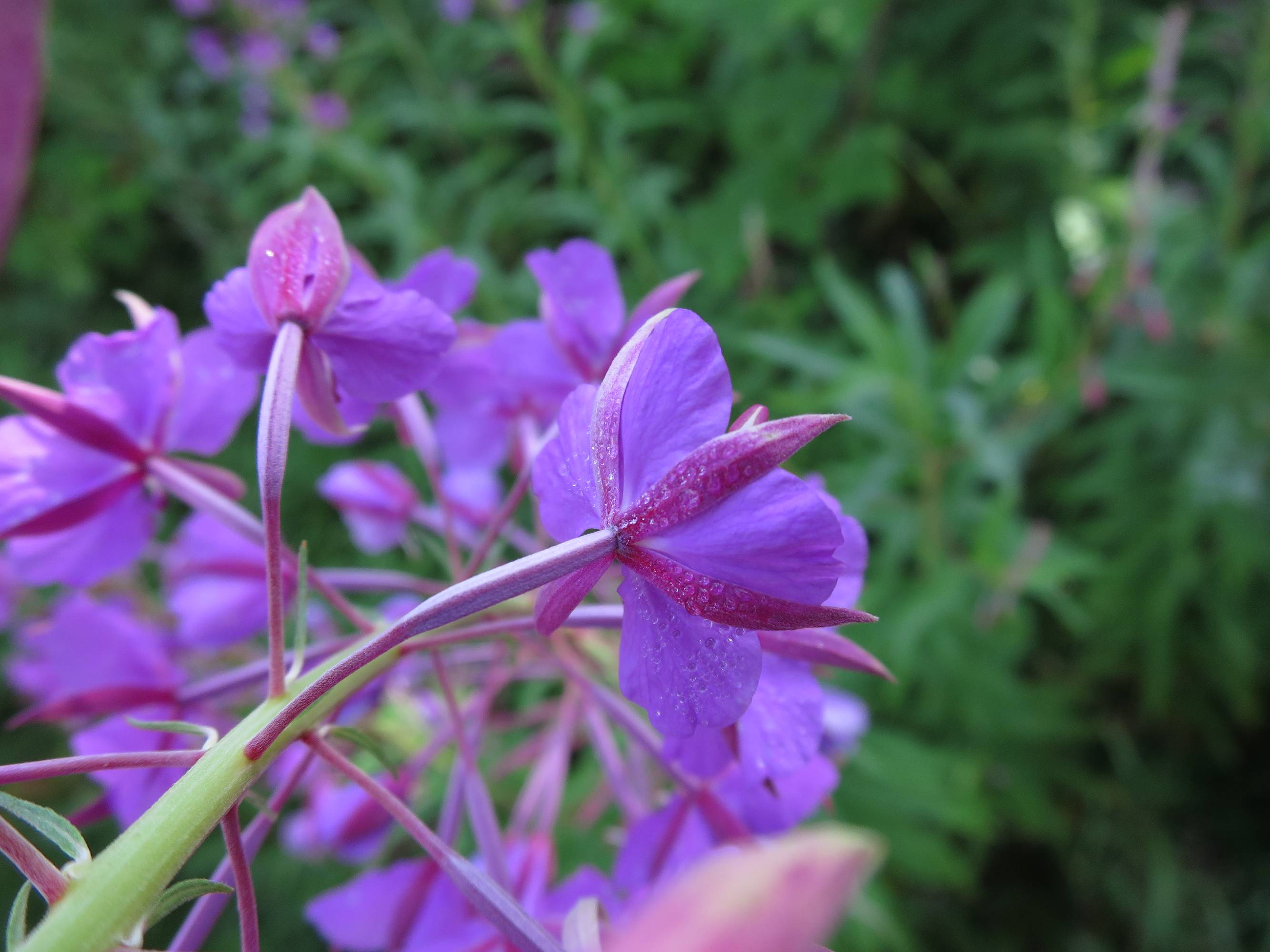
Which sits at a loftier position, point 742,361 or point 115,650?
point 115,650

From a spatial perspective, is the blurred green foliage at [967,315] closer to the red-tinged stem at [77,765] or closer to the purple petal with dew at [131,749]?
the purple petal with dew at [131,749]

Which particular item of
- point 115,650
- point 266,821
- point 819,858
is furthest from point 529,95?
point 819,858

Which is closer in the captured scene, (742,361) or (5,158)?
(5,158)

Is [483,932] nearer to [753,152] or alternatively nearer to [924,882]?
[924,882]

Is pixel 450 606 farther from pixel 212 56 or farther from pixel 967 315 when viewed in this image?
pixel 212 56

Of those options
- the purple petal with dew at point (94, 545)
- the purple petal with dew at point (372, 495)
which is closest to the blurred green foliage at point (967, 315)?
the purple petal with dew at point (372, 495)

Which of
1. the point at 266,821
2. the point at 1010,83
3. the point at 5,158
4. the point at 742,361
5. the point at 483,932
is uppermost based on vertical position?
the point at 5,158

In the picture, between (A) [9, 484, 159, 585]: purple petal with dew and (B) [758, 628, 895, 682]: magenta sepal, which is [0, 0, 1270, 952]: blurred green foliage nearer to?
(A) [9, 484, 159, 585]: purple petal with dew

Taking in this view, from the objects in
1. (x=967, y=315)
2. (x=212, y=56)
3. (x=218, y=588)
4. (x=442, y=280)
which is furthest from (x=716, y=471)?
(x=212, y=56)

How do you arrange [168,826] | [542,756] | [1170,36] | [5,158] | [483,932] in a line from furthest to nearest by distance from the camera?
[1170,36], [542,756], [483,932], [5,158], [168,826]
